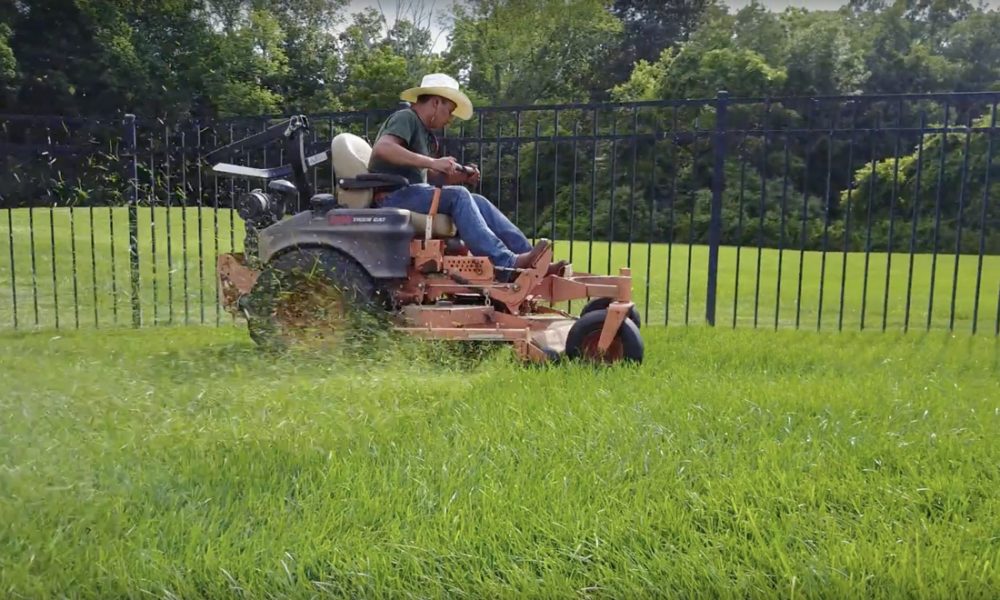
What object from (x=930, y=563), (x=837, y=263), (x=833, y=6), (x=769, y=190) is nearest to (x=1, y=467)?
(x=930, y=563)

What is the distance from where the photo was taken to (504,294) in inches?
200

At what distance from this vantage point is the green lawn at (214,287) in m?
7.83

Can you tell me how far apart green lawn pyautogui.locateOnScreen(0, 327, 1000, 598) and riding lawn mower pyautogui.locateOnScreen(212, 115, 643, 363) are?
0.35 meters

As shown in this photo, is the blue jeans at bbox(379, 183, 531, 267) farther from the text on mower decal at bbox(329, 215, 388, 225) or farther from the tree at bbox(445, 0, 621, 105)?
the tree at bbox(445, 0, 621, 105)

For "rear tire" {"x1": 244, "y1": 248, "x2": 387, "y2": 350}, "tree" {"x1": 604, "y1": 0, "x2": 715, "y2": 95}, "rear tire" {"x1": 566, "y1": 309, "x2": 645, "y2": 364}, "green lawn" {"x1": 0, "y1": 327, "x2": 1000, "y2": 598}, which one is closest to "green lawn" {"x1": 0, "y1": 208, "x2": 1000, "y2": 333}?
"rear tire" {"x1": 244, "y1": 248, "x2": 387, "y2": 350}

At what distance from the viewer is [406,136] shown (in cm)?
540

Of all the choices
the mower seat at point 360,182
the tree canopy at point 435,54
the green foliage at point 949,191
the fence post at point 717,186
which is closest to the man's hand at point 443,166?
the mower seat at point 360,182

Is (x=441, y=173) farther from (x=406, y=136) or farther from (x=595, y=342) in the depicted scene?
(x=595, y=342)

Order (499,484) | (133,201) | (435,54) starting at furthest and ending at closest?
1. (435,54)
2. (133,201)
3. (499,484)

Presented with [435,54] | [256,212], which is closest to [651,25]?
[435,54]

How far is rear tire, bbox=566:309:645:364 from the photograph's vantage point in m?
4.93

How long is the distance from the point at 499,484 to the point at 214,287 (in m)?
7.78

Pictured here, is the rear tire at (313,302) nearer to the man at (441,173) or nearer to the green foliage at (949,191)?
the man at (441,173)

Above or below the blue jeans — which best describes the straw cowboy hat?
above
